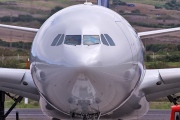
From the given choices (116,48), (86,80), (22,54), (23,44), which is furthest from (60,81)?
(23,44)

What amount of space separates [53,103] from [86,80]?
259 centimetres

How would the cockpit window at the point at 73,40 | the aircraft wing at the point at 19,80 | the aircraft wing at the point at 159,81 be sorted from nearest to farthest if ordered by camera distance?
the cockpit window at the point at 73,40 → the aircraft wing at the point at 159,81 → the aircraft wing at the point at 19,80

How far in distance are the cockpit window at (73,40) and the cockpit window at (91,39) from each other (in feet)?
0.42

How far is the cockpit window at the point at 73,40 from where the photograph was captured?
13.4m

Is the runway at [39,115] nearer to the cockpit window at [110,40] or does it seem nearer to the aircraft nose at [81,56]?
the cockpit window at [110,40]

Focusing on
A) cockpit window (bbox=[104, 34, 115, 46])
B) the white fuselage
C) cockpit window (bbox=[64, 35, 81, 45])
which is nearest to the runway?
the white fuselage

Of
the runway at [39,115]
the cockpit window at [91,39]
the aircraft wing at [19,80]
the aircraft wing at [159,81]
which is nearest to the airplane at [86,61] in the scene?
the cockpit window at [91,39]

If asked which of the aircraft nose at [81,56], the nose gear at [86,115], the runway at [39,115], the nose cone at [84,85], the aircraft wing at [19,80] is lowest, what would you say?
the runway at [39,115]

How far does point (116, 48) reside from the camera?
1386 cm

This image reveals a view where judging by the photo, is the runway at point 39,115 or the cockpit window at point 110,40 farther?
the runway at point 39,115

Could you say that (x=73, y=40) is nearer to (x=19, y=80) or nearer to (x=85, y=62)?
(x=85, y=62)

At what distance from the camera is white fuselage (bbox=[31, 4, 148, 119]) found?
12633 millimetres

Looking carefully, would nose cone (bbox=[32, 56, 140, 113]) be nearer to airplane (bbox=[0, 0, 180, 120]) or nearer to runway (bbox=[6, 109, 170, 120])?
airplane (bbox=[0, 0, 180, 120])

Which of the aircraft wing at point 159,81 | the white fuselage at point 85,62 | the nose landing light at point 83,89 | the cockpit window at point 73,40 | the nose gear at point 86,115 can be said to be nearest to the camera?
the nose landing light at point 83,89
